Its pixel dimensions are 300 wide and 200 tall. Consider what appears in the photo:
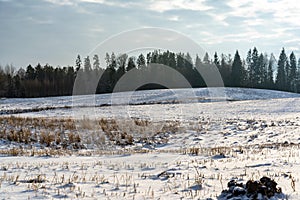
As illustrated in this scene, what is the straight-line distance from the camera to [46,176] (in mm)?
7660

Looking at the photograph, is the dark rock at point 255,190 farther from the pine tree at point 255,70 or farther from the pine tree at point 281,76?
the pine tree at point 281,76

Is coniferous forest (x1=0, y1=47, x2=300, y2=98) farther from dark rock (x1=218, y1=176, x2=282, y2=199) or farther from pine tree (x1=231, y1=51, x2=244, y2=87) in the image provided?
dark rock (x1=218, y1=176, x2=282, y2=199)

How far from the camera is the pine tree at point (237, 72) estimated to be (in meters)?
83.6

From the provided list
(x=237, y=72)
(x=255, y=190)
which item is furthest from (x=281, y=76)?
(x=255, y=190)

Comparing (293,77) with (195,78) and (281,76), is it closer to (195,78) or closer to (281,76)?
(281,76)

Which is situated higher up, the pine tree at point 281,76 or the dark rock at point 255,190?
the pine tree at point 281,76

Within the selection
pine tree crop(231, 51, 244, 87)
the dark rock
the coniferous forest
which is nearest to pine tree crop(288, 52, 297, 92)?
the coniferous forest

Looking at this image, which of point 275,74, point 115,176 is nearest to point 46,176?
point 115,176

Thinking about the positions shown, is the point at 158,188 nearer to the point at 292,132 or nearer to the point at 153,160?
the point at 153,160

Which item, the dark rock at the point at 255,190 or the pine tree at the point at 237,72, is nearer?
the dark rock at the point at 255,190

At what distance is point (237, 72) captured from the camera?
3317 inches

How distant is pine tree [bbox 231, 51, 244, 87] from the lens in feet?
274

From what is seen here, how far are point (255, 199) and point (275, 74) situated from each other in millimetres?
103309

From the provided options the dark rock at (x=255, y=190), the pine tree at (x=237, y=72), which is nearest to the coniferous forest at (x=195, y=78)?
the pine tree at (x=237, y=72)
